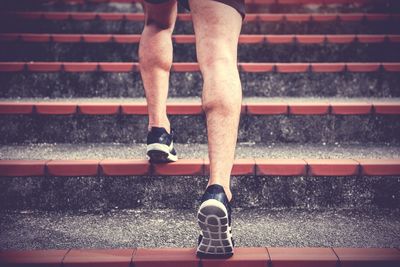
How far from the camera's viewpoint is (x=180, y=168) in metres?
1.42

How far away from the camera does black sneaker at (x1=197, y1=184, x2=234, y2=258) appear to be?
96cm

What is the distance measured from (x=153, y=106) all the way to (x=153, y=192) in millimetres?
334

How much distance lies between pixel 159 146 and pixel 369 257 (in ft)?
2.56

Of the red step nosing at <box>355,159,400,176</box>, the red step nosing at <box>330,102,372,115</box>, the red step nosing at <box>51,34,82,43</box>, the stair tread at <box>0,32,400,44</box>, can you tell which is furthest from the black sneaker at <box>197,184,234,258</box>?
the red step nosing at <box>51,34,82,43</box>

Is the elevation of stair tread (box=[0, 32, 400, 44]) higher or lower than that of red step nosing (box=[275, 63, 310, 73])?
higher

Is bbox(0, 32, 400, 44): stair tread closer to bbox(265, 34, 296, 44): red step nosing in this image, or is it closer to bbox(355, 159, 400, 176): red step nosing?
bbox(265, 34, 296, 44): red step nosing

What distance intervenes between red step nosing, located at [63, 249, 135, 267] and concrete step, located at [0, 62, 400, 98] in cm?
123

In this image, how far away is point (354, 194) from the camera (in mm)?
1417

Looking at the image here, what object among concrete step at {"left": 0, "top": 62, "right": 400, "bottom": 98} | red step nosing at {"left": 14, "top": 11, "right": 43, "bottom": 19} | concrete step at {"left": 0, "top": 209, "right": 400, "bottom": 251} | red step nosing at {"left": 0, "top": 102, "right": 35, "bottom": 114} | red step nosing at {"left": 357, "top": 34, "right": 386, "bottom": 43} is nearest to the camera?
concrete step at {"left": 0, "top": 209, "right": 400, "bottom": 251}

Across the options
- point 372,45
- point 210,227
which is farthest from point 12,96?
point 372,45

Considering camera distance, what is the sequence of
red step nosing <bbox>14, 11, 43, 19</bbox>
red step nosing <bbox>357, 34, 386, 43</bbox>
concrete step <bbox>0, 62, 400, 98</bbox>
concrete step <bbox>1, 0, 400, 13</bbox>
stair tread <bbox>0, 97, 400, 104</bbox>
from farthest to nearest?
concrete step <bbox>1, 0, 400, 13</bbox>, red step nosing <bbox>14, 11, 43, 19</bbox>, red step nosing <bbox>357, 34, 386, 43</bbox>, concrete step <bbox>0, 62, 400, 98</bbox>, stair tread <bbox>0, 97, 400, 104</bbox>

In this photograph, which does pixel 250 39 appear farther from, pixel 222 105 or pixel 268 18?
pixel 222 105

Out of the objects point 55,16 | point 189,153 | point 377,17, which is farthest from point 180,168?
point 377,17

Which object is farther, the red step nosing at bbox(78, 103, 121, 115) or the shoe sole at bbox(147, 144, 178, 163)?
the red step nosing at bbox(78, 103, 121, 115)
